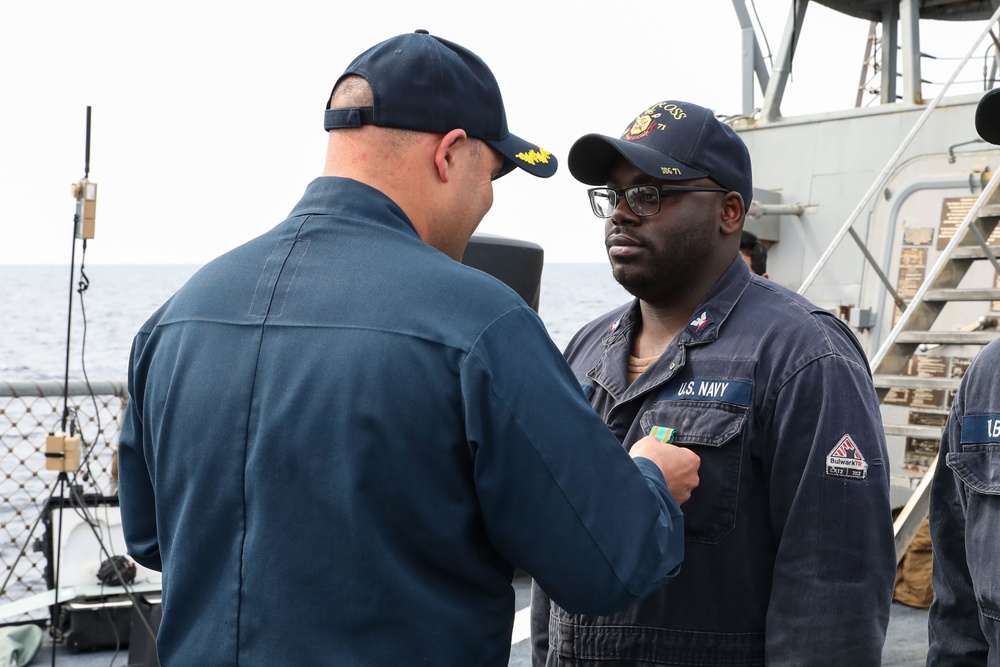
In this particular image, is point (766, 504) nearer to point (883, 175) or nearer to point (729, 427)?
point (729, 427)

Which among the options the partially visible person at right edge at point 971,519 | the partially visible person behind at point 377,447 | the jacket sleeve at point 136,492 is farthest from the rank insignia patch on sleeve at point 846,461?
the jacket sleeve at point 136,492

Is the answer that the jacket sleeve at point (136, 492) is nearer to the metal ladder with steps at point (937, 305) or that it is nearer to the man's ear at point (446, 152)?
the man's ear at point (446, 152)

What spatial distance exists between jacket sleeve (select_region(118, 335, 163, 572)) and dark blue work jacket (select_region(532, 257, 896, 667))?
99 centimetres

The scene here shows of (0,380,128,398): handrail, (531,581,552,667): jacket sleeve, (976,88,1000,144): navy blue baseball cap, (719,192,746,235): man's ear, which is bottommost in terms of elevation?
(0,380,128,398): handrail

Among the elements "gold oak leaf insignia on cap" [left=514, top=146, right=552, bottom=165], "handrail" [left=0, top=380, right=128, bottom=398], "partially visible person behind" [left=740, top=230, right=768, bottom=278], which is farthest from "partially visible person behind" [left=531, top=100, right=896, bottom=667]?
"handrail" [left=0, top=380, right=128, bottom=398]

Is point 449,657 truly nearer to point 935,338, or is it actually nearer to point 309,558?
point 309,558

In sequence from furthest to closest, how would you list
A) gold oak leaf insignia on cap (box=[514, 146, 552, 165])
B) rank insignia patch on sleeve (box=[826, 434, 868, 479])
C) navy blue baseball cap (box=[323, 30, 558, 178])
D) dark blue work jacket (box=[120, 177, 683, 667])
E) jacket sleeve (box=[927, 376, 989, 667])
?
jacket sleeve (box=[927, 376, 989, 667]) < rank insignia patch on sleeve (box=[826, 434, 868, 479]) < gold oak leaf insignia on cap (box=[514, 146, 552, 165]) < navy blue baseball cap (box=[323, 30, 558, 178]) < dark blue work jacket (box=[120, 177, 683, 667])

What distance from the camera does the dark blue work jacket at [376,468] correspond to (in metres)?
1.65

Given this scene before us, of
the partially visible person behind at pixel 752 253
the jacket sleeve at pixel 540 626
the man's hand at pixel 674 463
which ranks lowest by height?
the jacket sleeve at pixel 540 626

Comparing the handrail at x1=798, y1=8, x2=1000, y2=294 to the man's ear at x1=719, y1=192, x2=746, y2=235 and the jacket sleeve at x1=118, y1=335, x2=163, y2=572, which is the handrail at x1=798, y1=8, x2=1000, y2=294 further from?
the jacket sleeve at x1=118, y1=335, x2=163, y2=572

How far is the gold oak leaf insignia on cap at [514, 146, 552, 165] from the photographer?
1998 millimetres

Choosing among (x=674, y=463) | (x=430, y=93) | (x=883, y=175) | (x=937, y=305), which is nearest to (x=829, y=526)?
(x=674, y=463)

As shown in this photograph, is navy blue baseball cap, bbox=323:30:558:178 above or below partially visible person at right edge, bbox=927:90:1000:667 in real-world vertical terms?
above

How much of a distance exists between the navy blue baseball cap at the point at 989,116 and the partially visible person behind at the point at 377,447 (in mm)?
1387
